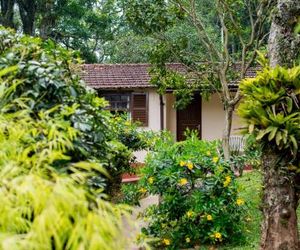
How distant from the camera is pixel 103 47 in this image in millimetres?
26391

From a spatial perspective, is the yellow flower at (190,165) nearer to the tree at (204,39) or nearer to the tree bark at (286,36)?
the tree bark at (286,36)

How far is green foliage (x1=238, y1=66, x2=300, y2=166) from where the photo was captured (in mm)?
5363

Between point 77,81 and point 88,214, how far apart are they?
228 centimetres

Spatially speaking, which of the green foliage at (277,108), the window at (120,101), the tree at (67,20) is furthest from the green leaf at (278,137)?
the tree at (67,20)

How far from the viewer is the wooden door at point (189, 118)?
1752cm

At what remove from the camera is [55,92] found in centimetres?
336

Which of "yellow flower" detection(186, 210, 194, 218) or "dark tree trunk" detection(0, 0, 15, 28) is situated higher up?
"dark tree trunk" detection(0, 0, 15, 28)

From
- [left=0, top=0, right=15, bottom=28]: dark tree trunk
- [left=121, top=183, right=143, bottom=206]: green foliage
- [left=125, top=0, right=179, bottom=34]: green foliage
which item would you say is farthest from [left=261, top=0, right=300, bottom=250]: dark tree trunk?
[left=0, top=0, right=15, bottom=28]: dark tree trunk

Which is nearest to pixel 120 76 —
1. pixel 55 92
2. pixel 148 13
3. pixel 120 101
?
pixel 120 101

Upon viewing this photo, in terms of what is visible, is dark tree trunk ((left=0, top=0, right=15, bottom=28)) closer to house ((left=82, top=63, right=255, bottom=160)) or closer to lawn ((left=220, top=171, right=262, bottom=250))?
house ((left=82, top=63, right=255, bottom=160))

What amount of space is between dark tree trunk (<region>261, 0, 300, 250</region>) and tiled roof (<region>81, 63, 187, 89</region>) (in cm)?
980

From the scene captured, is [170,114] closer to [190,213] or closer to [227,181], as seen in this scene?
[227,181]

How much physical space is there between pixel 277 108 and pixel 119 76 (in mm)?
11998

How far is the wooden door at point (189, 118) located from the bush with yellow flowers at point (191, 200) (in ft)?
35.7
